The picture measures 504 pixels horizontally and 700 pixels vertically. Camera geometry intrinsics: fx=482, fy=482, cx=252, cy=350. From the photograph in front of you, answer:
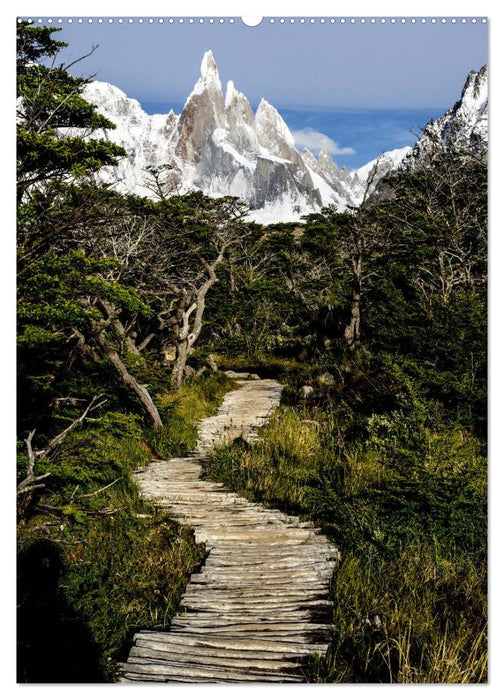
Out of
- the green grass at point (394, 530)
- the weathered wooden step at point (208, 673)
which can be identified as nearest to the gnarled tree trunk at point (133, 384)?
the green grass at point (394, 530)

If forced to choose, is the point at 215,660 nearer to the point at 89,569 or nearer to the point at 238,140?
the point at 89,569

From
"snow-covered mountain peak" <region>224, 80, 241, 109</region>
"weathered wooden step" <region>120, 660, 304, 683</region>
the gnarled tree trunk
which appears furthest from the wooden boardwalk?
"snow-covered mountain peak" <region>224, 80, 241, 109</region>

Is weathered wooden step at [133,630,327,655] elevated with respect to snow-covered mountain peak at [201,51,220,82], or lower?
lower

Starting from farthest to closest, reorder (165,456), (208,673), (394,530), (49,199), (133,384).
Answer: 1. (133,384)
2. (165,456)
3. (49,199)
4. (394,530)
5. (208,673)

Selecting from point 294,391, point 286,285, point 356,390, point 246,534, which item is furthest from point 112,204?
point 286,285

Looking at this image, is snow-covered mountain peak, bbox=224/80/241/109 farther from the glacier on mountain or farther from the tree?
the tree

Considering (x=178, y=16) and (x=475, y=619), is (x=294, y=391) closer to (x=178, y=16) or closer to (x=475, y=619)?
(x=475, y=619)

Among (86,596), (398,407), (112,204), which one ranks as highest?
(112,204)

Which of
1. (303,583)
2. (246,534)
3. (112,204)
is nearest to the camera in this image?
(303,583)

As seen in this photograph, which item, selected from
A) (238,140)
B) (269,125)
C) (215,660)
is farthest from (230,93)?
(215,660)
